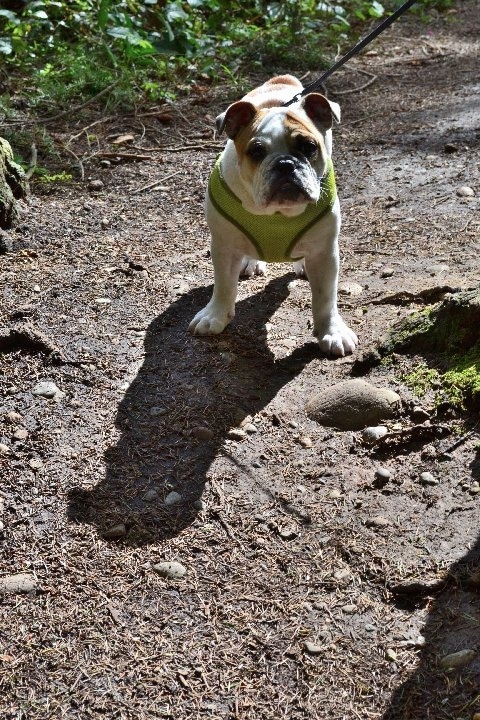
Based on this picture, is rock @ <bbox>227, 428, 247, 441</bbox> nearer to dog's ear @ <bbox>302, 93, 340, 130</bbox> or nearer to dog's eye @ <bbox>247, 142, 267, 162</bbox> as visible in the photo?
dog's eye @ <bbox>247, 142, 267, 162</bbox>

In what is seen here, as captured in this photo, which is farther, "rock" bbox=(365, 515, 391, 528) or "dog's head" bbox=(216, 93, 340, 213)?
"dog's head" bbox=(216, 93, 340, 213)

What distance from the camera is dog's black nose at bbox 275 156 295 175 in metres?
3.54

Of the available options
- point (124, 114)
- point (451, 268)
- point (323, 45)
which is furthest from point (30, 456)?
point (323, 45)

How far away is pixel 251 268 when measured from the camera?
490cm

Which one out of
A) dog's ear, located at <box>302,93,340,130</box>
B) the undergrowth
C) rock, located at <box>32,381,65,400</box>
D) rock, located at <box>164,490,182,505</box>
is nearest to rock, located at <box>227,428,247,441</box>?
rock, located at <box>164,490,182,505</box>

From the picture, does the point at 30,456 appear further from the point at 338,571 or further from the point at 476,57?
the point at 476,57

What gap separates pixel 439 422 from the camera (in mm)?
3414

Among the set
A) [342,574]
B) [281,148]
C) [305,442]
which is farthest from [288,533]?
[281,148]

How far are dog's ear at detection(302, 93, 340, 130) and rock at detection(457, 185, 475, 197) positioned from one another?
1.94 m

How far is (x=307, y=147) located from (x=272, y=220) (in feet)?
1.14

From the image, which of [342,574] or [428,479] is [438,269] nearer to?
[428,479]

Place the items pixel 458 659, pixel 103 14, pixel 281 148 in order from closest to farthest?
pixel 458 659 → pixel 281 148 → pixel 103 14

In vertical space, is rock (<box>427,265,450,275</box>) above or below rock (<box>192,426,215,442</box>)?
above

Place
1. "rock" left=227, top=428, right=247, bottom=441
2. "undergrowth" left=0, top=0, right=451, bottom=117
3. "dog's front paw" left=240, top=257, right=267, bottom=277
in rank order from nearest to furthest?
"rock" left=227, top=428, right=247, bottom=441, "dog's front paw" left=240, top=257, right=267, bottom=277, "undergrowth" left=0, top=0, right=451, bottom=117
